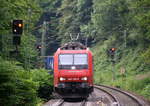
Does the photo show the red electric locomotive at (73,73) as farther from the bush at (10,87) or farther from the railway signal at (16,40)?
the bush at (10,87)

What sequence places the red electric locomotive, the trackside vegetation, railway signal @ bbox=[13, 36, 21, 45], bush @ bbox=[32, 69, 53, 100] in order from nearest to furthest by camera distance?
1. the trackside vegetation
2. railway signal @ bbox=[13, 36, 21, 45]
3. the red electric locomotive
4. bush @ bbox=[32, 69, 53, 100]

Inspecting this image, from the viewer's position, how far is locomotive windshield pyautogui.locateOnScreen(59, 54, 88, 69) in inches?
995

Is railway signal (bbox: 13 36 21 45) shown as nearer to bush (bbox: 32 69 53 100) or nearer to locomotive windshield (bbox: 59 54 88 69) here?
locomotive windshield (bbox: 59 54 88 69)

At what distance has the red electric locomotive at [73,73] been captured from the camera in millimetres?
24906

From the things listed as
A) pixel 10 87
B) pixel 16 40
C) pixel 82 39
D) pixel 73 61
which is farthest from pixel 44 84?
pixel 82 39

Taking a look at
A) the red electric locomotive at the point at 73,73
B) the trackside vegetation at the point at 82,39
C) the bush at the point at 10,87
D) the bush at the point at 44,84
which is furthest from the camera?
the bush at the point at 44,84

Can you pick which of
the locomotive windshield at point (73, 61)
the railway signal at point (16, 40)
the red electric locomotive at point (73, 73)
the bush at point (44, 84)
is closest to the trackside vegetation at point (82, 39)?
the bush at point (44, 84)

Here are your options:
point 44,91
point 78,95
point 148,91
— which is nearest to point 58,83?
point 78,95

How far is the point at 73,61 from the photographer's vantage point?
25.5m

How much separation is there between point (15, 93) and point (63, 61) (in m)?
9.17

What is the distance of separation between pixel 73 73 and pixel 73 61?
820 millimetres

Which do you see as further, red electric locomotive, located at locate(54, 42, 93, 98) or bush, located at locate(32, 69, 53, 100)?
bush, located at locate(32, 69, 53, 100)

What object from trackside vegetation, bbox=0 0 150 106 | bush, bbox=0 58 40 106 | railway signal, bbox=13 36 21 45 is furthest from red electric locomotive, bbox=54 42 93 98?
bush, bbox=0 58 40 106

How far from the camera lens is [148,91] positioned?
3491cm
